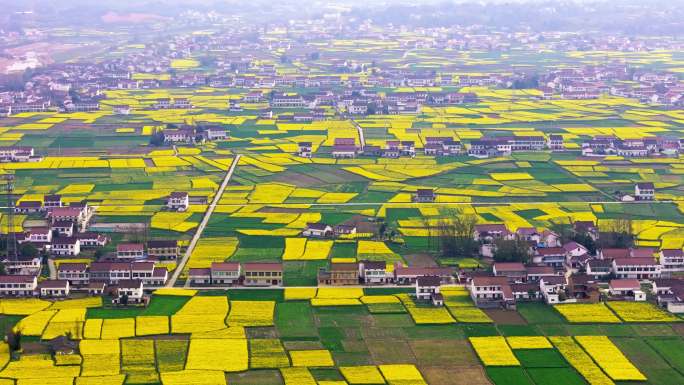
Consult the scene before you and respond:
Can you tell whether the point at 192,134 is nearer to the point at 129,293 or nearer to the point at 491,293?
the point at 129,293

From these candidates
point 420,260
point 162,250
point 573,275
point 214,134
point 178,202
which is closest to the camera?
point 573,275

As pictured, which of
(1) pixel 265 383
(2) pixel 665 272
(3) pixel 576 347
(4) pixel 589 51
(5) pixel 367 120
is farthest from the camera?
(4) pixel 589 51

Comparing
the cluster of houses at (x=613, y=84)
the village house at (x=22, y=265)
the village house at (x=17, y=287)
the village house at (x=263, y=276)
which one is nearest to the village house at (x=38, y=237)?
the village house at (x=22, y=265)

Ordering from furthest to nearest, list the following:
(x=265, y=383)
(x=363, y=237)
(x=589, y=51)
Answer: (x=589, y=51) < (x=363, y=237) < (x=265, y=383)

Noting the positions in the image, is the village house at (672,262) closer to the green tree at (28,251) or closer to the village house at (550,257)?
the village house at (550,257)

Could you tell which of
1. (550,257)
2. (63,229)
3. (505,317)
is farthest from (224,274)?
(550,257)

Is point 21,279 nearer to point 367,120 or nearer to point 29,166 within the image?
point 29,166

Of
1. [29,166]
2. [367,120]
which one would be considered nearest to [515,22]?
[367,120]

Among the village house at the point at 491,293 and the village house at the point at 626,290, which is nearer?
the village house at the point at 491,293
